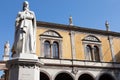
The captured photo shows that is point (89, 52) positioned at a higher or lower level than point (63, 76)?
higher

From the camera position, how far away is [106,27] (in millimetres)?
24641

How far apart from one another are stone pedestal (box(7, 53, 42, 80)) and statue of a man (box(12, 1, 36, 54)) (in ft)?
1.03

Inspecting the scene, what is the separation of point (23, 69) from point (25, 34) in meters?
1.08

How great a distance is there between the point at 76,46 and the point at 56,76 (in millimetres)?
3827

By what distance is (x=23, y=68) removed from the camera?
5711 millimetres

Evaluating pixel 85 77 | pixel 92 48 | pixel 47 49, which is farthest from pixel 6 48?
pixel 92 48

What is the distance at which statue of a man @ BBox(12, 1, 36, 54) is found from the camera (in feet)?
20.0

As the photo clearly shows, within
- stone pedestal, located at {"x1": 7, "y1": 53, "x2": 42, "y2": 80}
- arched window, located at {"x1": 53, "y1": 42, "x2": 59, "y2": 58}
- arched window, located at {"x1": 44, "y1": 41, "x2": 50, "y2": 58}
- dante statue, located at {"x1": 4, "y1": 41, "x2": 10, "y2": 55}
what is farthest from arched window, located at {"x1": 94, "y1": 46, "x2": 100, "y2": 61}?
stone pedestal, located at {"x1": 7, "y1": 53, "x2": 42, "y2": 80}

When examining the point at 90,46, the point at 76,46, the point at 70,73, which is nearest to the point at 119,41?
the point at 90,46

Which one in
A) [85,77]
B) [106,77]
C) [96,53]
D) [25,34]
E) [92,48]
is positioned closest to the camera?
[25,34]

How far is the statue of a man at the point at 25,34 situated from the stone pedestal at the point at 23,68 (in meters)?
0.32

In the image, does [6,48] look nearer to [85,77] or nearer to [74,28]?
[74,28]

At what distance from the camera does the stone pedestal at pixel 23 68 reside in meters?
5.64

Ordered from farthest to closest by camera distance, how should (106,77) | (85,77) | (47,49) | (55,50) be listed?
1. (106,77)
2. (85,77)
3. (55,50)
4. (47,49)
